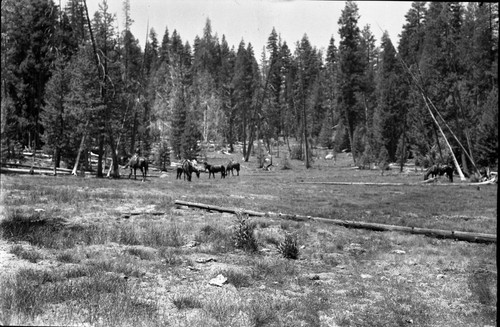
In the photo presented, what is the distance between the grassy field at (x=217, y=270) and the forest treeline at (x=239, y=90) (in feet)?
14.4

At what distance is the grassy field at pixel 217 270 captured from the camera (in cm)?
563

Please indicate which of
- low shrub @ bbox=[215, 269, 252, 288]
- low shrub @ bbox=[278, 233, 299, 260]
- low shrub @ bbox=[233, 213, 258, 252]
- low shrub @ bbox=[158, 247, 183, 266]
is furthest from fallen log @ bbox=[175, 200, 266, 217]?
low shrub @ bbox=[215, 269, 252, 288]

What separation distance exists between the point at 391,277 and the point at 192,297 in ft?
15.7

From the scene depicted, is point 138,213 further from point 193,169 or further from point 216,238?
point 193,169

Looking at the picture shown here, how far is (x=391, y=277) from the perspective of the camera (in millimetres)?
8883

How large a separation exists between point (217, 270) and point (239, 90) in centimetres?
8333

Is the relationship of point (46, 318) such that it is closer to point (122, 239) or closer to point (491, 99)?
point (122, 239)

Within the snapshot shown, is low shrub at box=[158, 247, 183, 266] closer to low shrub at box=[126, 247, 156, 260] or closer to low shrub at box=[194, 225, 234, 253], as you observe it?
low shrub at box=[126, 247, 156, 260]

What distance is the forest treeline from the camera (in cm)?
3167

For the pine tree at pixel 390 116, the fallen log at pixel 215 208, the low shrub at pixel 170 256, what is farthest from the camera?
the pine tree at pixel 390 116

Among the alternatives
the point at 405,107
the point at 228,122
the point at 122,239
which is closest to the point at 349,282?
the point at 122,239

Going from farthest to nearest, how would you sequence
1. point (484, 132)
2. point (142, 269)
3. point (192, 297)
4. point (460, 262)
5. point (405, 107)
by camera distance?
point (405, 107) → point (484, 132) → point (460, 262) → point (142, 269) → point (192, 297)

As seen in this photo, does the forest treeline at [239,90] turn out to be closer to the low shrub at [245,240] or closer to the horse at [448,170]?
the horse at [448,170]

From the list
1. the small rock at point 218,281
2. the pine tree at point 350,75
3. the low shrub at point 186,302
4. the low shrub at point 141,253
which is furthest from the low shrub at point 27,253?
the pine tree at point 350,75
